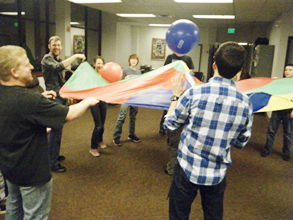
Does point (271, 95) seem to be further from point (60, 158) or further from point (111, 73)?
point (60, 158)

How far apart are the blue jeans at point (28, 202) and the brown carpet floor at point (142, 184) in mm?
724

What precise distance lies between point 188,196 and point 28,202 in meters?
0.85

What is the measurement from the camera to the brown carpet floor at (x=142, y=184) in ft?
7.48

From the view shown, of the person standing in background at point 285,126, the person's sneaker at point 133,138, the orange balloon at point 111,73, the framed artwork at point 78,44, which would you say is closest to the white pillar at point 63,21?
the framed artwork at point 78,44

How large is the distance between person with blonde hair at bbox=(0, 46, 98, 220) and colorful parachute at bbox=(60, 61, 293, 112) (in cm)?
82

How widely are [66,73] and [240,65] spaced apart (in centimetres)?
526

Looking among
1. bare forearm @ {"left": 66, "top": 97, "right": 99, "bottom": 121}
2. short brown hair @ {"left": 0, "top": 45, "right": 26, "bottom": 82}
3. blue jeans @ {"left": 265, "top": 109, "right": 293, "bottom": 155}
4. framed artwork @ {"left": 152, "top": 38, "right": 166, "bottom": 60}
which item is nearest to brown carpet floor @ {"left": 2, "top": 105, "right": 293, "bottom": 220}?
blue jeans @ {"left": 265, "top": 109, "right": 293, "bottom": 155}

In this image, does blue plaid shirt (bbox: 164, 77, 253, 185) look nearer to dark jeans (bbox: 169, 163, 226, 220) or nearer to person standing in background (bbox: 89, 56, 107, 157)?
dark jeans (bbox: 169, 163, 226, 220)

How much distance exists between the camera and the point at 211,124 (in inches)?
50.7

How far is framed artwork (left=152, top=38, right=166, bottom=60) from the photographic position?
11.1 m

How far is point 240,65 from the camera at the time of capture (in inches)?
49.2

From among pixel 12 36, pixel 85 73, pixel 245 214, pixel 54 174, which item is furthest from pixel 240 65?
pixel 12 36

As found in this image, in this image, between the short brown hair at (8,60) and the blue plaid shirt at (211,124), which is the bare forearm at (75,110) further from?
the blue plaid shirt at (211,124)

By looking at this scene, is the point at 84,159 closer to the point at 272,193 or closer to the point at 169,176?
the point at 169,176
